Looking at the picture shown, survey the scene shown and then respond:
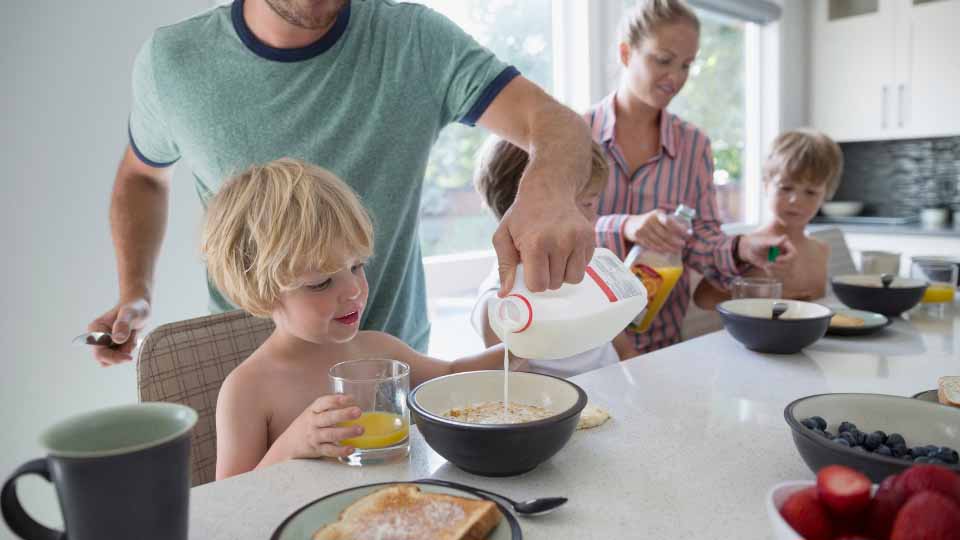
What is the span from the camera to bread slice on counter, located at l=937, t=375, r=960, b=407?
0.82 meters

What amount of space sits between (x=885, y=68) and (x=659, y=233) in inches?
128

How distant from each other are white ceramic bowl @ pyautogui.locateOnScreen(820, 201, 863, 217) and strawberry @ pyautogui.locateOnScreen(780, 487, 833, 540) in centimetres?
424

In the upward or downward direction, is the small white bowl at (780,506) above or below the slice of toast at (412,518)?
above

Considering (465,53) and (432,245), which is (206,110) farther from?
(432,245)

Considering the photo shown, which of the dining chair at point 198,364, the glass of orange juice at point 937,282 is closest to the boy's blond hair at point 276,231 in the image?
the dining chair at point 198,364

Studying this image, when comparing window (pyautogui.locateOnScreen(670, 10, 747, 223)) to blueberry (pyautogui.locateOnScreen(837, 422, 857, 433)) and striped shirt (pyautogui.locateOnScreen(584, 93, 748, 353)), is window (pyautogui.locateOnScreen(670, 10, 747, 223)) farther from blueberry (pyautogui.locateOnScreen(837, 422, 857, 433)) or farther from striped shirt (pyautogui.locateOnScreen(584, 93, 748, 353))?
blueberry (pyautogui.locateOnScreen(837, 422, 857, 433))

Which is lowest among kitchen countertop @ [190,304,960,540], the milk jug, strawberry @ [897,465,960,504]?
kitchen countertop @ [190,304,960,540]

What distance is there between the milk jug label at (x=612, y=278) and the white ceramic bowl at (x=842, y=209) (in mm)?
3844

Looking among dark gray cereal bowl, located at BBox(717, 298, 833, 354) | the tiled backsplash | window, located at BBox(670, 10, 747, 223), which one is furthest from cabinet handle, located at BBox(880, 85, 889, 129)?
dark gray cereal bowl, located at BBox(717, 298, 833, 354)

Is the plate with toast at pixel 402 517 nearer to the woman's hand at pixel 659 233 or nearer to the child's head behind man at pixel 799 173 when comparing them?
the woman's hand at pixel 659 233

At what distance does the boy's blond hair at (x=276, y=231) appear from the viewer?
3.38 feet

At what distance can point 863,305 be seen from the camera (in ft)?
5.22

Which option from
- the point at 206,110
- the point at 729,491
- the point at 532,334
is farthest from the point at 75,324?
the point at 729,491

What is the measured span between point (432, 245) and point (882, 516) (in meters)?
2.38
